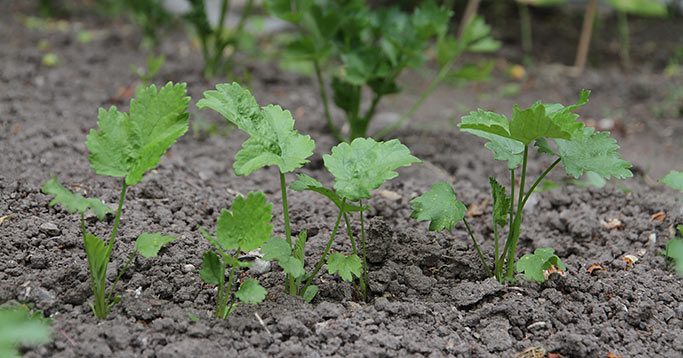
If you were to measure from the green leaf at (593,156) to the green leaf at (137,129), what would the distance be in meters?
0.94

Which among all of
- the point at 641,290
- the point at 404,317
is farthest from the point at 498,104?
the point at 404,317

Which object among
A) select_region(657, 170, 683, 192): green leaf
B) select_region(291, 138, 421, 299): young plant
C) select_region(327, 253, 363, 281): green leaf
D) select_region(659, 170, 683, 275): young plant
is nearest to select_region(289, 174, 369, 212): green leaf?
select_region(291, 138, 421, 299): young plant

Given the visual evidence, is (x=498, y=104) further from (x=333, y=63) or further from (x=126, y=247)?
(x=126, y=247)

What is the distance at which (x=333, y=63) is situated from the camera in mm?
4066

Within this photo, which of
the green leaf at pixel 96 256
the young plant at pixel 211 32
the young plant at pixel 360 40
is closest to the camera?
the green leaf at pixel 96 256

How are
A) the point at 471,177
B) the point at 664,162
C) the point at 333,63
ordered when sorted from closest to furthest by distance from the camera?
1. the point at 471,177
2. the point at 664,162
3. the point at 333,63

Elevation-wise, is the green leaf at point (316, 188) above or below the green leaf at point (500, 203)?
above

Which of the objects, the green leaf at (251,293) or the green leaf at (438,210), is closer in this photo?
the green leaf at (251,293)

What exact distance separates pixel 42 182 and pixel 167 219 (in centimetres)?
46

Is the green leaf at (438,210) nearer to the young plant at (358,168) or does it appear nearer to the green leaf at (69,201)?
the young plant at (358,168)

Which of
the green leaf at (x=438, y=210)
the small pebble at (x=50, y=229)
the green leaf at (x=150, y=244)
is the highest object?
the green leaf at (x=438, y=210)

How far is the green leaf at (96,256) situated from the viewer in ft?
4.62

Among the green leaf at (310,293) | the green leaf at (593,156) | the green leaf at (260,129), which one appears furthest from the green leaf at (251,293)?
the green leaf at (593,156)

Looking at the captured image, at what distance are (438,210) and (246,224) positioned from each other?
499 millimetres
